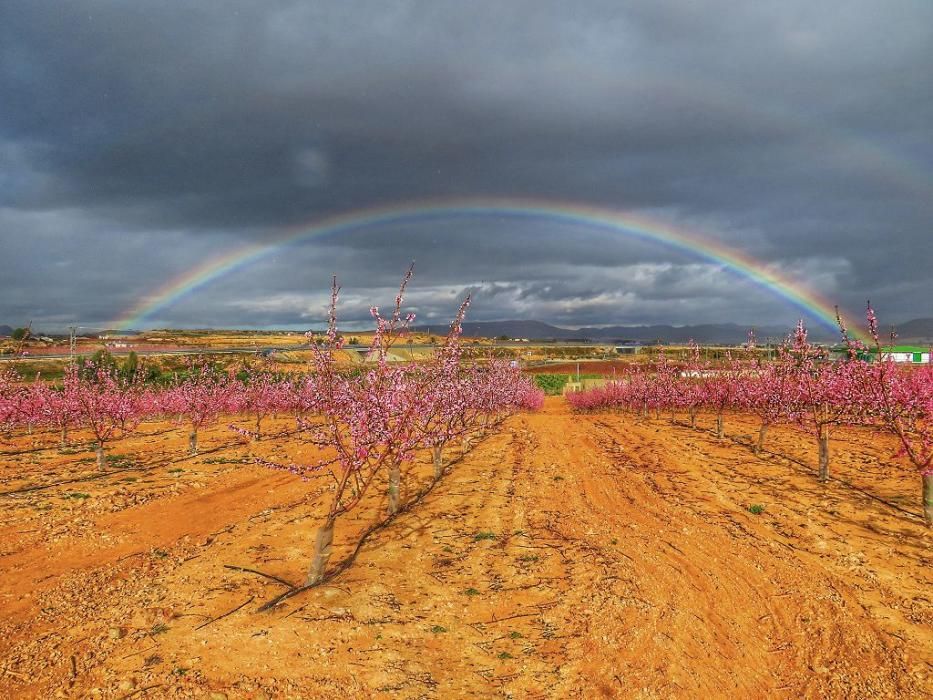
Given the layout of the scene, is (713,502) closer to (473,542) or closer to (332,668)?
(473,542)

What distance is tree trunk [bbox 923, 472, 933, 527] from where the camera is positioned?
A: 40.9ft

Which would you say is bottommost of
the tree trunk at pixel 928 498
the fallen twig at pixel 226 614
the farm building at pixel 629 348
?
the fallen twig at pixel 226 614

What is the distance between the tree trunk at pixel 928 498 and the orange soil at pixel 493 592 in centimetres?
37

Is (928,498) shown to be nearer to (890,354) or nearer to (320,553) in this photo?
(890,354)

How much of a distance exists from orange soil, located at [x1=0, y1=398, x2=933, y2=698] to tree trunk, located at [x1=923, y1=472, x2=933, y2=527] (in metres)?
0.37

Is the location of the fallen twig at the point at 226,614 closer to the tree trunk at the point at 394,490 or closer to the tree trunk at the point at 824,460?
the tree trunk at the point at 394,490

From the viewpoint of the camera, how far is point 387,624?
27.3 ft

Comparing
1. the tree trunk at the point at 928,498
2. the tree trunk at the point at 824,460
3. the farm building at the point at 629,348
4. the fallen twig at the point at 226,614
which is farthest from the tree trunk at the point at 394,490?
the farm building at the point at 629,348

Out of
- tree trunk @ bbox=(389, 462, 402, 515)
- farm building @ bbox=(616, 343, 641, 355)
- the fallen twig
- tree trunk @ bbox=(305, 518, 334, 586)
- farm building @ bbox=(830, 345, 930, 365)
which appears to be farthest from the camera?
farm building @ bbox=(616, 343, 641, 355)

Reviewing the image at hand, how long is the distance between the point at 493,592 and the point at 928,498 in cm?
1049

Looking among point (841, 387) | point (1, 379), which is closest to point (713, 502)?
point (841, 387)

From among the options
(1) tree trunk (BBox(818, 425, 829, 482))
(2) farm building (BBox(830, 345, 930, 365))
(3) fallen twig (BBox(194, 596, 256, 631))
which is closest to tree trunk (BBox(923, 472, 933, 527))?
(2) farm building (BBox(830, 345, 930, 365))

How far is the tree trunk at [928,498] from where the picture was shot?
40.9 ft

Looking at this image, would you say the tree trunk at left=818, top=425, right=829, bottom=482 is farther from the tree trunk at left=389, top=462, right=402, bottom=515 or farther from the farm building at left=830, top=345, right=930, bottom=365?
the tree trunk at left=389, top=462, right=402, bottom=515
